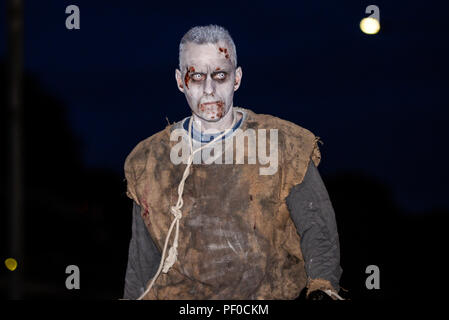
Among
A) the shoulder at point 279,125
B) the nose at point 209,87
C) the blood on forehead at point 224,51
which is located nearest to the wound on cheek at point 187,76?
the nose at point 209,87

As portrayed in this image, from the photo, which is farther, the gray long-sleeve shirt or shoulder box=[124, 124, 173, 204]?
shoulder box=[124, 124, 173, 204]

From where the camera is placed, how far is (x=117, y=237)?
2166 centimetres

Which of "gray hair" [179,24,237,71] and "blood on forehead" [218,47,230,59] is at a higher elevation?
"gray hair" [179,24,237,71]

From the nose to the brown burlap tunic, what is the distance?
0.35 m

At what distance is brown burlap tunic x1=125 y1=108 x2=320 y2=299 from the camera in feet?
15.0

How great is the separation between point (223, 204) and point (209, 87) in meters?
0.79

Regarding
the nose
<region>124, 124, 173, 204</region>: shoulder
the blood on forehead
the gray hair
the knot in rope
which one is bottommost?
the knot in rope

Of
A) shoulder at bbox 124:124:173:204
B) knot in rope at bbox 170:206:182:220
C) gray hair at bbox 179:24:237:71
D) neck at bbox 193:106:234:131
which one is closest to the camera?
knot in rope at bbox 170:206:182:220

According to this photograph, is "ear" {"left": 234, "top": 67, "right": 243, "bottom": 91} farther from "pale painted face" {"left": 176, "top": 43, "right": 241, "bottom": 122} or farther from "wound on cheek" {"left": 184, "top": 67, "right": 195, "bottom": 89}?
"wound on cheek" {"left": 184, "top": 67, "right": 195, "bottom": 89}

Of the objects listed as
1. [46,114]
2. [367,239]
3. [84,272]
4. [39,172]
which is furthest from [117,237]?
[367,239]

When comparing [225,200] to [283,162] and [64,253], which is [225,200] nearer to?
[283,162]

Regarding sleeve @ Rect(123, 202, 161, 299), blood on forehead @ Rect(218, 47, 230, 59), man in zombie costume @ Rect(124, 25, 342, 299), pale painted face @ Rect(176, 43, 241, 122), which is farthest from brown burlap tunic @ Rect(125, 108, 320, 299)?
blood on forehead @ Rect(218, 47, 230, 59)

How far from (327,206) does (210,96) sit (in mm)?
1069

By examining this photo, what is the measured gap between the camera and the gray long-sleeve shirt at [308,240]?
4512 mm
